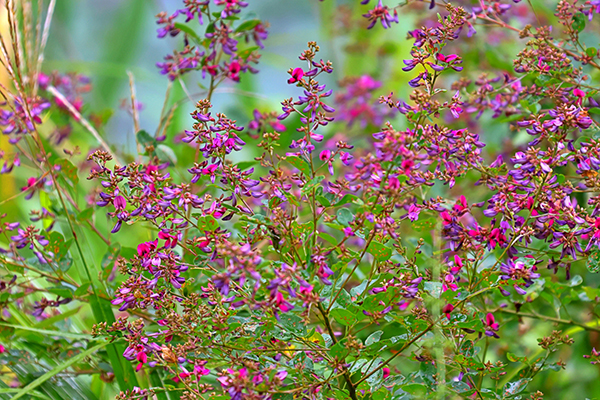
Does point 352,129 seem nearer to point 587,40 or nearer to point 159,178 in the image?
point 587,40

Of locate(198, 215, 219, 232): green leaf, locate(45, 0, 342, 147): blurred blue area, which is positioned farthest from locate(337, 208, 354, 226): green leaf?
locate(45, 0, 342, 147): blurred blue area

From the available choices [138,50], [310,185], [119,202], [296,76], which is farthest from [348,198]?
[138,50]

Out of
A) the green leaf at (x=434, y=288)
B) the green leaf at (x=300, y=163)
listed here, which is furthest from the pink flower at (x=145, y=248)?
the green leaf at (x=434, y=288)

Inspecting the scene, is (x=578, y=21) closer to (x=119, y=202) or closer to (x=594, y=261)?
(x=594, y=261)

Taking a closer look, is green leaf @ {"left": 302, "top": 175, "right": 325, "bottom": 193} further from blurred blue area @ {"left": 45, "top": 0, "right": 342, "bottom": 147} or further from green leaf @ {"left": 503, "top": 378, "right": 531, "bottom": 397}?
blurred blue area @ {"left": 45, "top": 0, "right": 342, "bottom": 147}

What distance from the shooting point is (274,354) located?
61 cm

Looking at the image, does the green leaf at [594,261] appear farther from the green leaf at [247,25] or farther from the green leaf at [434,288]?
the green leaf at [247,25]

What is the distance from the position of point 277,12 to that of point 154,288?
3969 millimetres

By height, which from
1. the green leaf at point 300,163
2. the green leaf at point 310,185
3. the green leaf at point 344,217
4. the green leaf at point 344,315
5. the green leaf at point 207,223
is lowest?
the green leaf at point 344,315

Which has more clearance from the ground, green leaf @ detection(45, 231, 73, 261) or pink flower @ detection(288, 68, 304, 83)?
pink flower @ detection(288, 68, 304, 83)

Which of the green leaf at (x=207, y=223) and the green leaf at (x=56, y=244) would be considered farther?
the green leaf at (x=56, y=244)

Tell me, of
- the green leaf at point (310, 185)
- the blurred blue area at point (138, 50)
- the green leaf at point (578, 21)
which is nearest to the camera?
the green leaf at point (310, 185)

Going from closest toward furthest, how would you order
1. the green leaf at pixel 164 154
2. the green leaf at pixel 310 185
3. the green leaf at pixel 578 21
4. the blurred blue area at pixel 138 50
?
the green leaf at pixel 310 185 < the green leaf at pixel 578 21 < the green leaf at pixel 164 154 < the blurred blue area at pixel 138 50

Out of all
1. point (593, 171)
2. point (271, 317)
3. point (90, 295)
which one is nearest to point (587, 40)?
point (593, 171)
